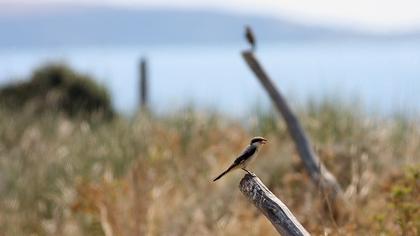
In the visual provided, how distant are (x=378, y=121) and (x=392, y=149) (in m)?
1.78

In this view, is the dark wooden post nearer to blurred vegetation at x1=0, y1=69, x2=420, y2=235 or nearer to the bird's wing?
blurred vegetation at x1=0, y1=69, x2=420, y2=235

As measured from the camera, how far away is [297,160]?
33.4 ft

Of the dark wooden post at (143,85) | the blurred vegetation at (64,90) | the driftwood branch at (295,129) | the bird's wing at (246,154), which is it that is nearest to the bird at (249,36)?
the driftwood branch at (295,129)

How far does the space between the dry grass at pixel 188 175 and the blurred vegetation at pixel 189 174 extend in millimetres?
17

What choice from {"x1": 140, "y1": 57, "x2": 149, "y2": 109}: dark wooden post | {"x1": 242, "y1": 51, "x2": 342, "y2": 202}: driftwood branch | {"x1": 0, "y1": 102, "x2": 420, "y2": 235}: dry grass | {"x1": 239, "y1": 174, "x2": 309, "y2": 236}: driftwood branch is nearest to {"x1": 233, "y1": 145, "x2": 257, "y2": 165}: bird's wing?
{"x1": 239, "y1": 174, "x2": 309, "y2": 236}: driftwood branch

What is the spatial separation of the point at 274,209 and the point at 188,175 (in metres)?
6.61

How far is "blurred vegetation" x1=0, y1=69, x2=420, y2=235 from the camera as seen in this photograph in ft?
26.5

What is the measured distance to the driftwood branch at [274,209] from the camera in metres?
4.39

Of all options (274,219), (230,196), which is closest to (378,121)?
(230,196)

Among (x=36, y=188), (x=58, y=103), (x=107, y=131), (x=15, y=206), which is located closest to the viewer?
(x=15, y=206)

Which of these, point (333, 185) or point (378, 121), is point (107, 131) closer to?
point (378, 121)

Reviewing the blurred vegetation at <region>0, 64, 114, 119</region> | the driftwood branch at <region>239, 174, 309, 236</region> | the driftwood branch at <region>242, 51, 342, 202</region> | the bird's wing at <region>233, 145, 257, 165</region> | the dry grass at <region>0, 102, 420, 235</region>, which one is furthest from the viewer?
the blurred vegetation at <region>0, 64, 114, 119</region>

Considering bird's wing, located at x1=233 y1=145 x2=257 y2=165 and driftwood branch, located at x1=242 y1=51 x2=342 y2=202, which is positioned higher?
bird's wing, located at x1=233 y1=145 x2=257 y2=165

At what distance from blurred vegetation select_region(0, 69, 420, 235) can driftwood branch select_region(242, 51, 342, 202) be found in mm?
251
